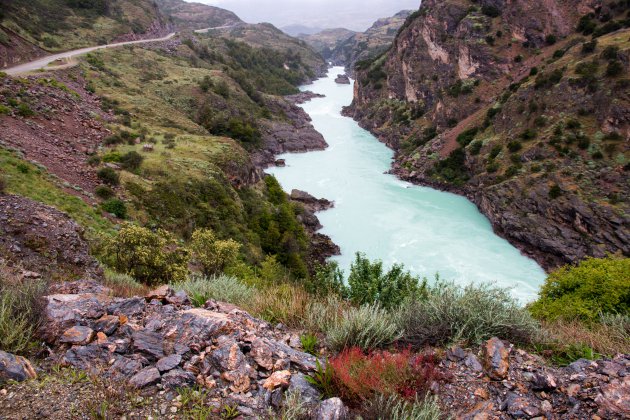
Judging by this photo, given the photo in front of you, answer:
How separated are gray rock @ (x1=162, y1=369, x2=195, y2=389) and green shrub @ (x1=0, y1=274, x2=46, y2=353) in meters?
2.19

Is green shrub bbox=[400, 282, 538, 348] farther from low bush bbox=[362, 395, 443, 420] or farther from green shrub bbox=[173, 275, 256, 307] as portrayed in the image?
green shrub bbox=[173, 275, 256, 307]

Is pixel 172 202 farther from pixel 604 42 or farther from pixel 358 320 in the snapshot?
pixel 604 42

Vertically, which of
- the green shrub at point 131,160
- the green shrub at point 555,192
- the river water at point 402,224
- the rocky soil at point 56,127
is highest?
the green shrub at point 555,192

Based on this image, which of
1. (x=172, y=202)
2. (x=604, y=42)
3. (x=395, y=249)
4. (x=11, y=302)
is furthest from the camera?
(x=604, y=42)

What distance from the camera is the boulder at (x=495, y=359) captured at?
5.70m

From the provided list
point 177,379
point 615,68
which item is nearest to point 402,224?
point 615,68

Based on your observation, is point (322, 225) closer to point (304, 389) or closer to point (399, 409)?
point (304, 389)

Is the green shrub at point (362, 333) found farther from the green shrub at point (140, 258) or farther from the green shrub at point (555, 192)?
the green shrub at point (555, 192)

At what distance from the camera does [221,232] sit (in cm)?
2784

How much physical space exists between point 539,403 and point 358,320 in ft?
9.75

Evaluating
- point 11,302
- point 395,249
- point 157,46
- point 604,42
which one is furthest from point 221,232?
point 157,46

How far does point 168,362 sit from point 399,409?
3381 millimetres

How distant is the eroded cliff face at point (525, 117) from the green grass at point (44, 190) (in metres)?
35.2

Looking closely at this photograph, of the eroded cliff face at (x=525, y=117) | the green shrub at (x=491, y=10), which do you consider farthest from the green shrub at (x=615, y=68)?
the green shrub at (x=491, y=10)
